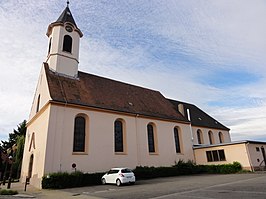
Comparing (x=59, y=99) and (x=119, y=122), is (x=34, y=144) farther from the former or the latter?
(x=119, y=122)

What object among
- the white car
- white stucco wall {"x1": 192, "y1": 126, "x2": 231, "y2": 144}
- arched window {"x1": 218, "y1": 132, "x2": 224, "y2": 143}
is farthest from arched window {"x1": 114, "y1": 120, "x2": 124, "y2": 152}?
arched window {"x1": 218, "y1": 132, "x2": 224, "y2": 143}

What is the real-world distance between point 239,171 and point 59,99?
19.3m

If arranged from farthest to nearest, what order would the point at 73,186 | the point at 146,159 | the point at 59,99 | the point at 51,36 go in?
the point at 51,36 → the point at 146,159 → the point at 59,99 → the point at 73,186

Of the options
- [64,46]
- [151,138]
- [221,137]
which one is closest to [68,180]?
[151,138]

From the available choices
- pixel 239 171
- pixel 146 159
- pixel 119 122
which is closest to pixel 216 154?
pixel 239 171

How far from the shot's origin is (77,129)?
18484 millimetres

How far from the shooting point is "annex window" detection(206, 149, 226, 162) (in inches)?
949

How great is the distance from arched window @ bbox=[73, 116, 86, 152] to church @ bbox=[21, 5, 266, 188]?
0.28 feet

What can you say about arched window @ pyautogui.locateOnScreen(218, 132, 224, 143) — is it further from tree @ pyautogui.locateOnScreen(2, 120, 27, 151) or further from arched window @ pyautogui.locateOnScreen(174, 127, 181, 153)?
tree @ pyautogui.locateOnScreen(2, 120, 27, 151)

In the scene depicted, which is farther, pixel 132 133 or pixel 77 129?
pixel 132 133

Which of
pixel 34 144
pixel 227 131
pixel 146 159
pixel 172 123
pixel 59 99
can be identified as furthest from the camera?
pixel 227 131

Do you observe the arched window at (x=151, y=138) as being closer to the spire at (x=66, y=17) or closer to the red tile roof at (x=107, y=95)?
the red tile roof at (x=107, y=95)

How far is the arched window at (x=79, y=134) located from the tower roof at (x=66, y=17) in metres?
12.3

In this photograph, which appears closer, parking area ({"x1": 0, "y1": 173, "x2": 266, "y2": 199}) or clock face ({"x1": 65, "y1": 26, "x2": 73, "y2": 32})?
parking area ({"x1": 0, "y1": 173, "x2": 266, "y2": 199})
